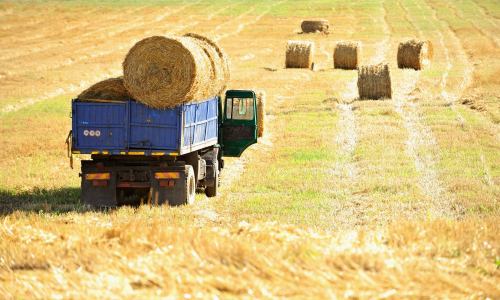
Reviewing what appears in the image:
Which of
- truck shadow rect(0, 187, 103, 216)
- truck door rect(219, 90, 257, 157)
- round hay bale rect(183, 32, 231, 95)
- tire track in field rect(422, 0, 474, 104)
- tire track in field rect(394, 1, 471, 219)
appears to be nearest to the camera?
tire track in field rect(394, 1, 471, 219)

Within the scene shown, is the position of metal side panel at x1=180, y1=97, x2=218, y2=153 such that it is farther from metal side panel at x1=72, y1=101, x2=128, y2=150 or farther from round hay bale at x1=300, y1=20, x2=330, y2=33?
round hay bale at x1=300, y1=20, x2=330, y2=33

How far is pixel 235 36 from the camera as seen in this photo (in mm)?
53406

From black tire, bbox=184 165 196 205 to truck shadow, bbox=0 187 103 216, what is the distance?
151 centimetres

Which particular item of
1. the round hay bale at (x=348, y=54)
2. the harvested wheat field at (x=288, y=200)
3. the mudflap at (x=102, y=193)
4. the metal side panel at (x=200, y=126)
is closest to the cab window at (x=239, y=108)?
the harvested wheat field at (x=288, y=200)

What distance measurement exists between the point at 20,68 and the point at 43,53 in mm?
7367

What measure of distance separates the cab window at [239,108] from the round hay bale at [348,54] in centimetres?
2111

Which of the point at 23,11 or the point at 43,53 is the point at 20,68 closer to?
the point at 43,53

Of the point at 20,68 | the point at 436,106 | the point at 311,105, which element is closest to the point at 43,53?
the point at 20,68

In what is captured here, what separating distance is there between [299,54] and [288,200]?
2318cm

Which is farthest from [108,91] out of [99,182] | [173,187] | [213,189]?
[213,189]

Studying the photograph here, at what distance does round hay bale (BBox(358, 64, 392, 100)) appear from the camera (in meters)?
25.4

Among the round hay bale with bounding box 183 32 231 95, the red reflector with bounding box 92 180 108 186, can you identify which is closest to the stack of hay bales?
the round hay bale with bounding box 183 32 231 95

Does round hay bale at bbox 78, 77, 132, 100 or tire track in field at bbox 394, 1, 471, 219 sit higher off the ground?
round hay bale at bbox 78, 77, 132, 100

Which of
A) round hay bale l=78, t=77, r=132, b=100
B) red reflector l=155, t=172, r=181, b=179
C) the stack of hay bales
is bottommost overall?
red reflector l=155, t=172, r=181, b=179
